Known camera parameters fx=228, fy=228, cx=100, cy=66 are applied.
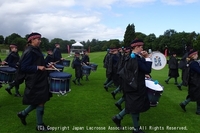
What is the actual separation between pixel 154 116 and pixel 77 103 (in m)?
2.73

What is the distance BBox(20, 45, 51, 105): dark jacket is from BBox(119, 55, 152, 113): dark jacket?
181 cm

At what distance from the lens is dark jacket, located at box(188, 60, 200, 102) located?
21.7 feet

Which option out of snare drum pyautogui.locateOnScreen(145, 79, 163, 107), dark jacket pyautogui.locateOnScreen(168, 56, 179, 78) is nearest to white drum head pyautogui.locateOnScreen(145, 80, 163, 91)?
snare drum pyautogui.locateOnScreen(145, 79, 163, 107)

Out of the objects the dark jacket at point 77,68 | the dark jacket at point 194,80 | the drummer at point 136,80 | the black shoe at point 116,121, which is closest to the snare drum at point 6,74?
the black shoe at point 116,121

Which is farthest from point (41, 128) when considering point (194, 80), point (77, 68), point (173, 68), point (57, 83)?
point (173, 68)

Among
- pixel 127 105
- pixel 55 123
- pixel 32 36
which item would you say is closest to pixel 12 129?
pixel 55 123

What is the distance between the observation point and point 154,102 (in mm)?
5457

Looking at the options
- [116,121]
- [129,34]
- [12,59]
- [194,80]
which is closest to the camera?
[116,121]

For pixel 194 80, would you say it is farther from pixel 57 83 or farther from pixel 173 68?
pixel 173 68

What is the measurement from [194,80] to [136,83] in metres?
2.80

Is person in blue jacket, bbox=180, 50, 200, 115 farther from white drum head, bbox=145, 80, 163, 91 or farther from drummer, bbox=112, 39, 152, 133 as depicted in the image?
drummer, bbox=112, 39, 152, 133

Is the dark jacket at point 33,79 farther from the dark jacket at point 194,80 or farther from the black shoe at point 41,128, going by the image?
the dark jacket at point 194,80

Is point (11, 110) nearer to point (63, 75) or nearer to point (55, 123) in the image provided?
point (55, 123)

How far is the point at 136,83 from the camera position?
474 cm
